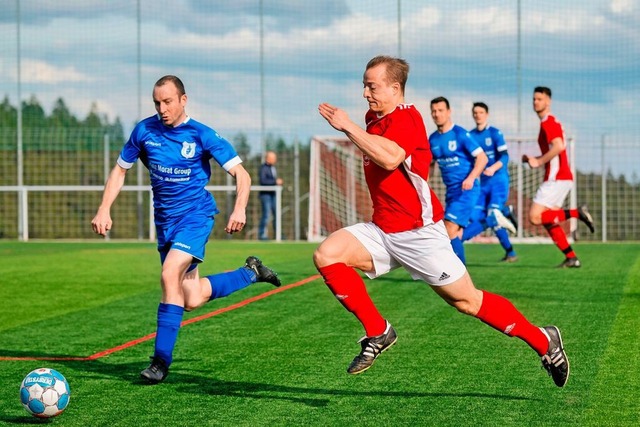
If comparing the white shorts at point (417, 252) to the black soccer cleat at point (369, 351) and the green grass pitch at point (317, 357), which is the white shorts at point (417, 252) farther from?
the green grass pitch at point (317, 357)

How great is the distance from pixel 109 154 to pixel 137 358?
782 inches

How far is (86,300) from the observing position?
463 inches

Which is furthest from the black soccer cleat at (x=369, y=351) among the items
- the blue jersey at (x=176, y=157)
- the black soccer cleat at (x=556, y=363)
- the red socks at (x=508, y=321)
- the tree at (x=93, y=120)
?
the tree at (x=93, y=120)

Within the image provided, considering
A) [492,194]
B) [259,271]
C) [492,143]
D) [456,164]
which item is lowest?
[259,271]

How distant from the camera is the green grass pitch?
585 centimetres

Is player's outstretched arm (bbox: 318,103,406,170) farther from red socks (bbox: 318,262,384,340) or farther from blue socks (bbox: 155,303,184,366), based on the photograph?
blue socks (bbox: 155,303,184,366)

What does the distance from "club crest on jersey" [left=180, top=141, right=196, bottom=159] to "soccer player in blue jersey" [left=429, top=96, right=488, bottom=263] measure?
6138mm

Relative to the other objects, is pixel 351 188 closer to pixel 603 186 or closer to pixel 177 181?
pixel 603 186

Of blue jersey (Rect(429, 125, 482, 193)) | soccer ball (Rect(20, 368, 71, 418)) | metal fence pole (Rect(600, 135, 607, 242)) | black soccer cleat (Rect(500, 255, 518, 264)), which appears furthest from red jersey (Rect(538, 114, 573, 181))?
metal fence pole (Rect(600, 135, 607, 242))

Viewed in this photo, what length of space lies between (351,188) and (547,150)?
11178 mm

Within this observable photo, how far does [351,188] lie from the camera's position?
2572cm

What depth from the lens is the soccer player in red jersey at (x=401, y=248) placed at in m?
6.09

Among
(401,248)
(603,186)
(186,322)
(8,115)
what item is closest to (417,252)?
(401,248)

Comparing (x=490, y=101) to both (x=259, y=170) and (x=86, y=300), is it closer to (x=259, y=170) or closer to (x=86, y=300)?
(x=259, y=170)
